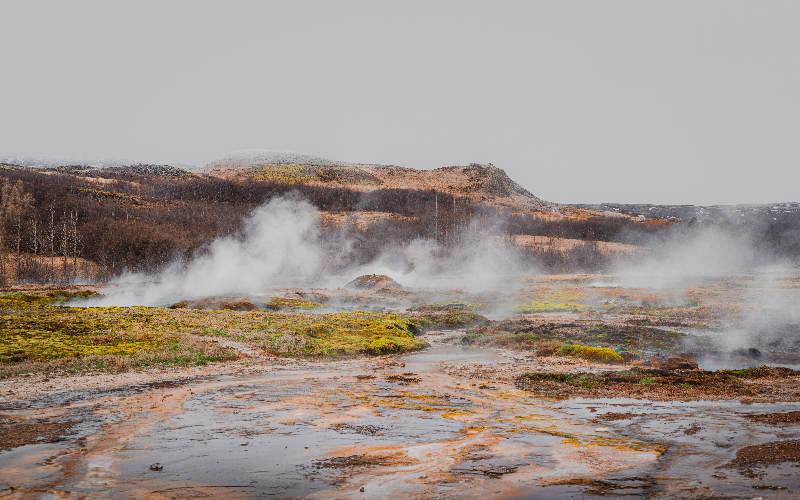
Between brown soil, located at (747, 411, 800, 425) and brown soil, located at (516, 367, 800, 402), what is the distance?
1.87m

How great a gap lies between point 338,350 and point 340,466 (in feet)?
48.8

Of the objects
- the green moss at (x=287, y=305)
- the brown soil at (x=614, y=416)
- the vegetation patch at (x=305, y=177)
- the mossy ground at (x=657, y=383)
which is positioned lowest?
the green moss at (x=287, y=305)

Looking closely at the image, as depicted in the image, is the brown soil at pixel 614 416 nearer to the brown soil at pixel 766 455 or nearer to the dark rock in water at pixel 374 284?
the brown soil at pixel 766 455

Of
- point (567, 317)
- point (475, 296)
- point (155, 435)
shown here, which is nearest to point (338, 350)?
point (155, 435)

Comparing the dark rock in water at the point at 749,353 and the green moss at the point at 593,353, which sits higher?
the dark rock in water at the point at 749,353

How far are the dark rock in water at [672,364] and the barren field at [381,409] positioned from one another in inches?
4.8

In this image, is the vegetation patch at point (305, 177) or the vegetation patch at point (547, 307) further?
the vegetation patch at point (305, 177)

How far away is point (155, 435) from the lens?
10250 mm

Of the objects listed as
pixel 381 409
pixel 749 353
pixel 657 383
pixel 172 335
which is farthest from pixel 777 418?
pixel 172 335

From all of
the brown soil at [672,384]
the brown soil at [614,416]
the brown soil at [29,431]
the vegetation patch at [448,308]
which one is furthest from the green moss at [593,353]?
the vegetation patch at [448,308]

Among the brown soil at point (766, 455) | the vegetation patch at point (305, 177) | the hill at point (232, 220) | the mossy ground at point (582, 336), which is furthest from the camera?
the vegetation patch at point (305, 177)

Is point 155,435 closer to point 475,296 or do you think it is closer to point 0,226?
point 475,296

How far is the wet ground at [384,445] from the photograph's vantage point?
7.41m

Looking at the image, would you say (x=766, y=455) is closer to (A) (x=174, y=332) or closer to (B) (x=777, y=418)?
(B) (x=777, y=418)
